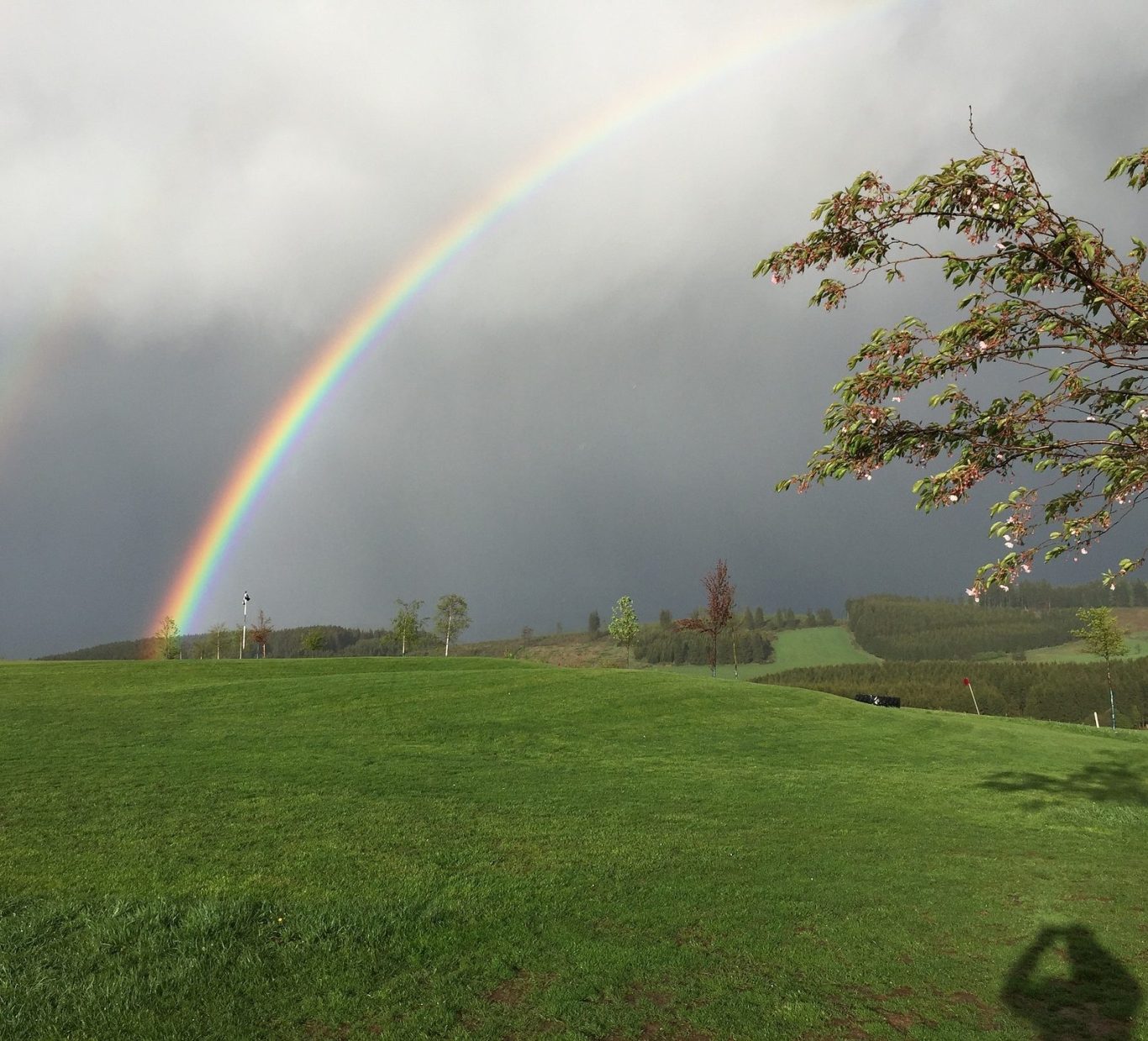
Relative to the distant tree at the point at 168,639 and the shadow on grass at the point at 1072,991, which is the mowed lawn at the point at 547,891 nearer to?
the shadow on grass at the point at 1072,991

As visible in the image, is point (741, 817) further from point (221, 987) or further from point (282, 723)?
point (282, 723)

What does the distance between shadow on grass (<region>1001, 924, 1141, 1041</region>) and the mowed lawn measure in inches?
1.3

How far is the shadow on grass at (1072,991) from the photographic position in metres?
6.32

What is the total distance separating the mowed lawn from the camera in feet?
20.0

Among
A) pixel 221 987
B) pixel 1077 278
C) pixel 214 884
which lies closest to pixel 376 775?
pixel 214 884

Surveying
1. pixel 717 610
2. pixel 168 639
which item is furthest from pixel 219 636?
pixel 717 610

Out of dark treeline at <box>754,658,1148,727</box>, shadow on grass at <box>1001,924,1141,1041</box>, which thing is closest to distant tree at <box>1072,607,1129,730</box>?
shadow on grass at <box>1001,924,1141,1041</box>

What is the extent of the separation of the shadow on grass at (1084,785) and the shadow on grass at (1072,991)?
36.9 ft

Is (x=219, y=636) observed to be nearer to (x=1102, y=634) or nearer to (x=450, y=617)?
(x=450, y=617)

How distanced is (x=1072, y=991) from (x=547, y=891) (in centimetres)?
552

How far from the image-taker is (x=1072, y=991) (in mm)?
7074

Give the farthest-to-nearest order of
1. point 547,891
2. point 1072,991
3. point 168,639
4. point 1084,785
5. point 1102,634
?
point 168,639, point 1102,634, point 1084,785, point 547,891, point 1072,991

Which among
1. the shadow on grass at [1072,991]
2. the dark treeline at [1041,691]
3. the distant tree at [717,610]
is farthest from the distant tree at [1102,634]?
the dark treeline at [1041,691]

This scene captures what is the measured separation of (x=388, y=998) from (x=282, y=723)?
18.9 m
